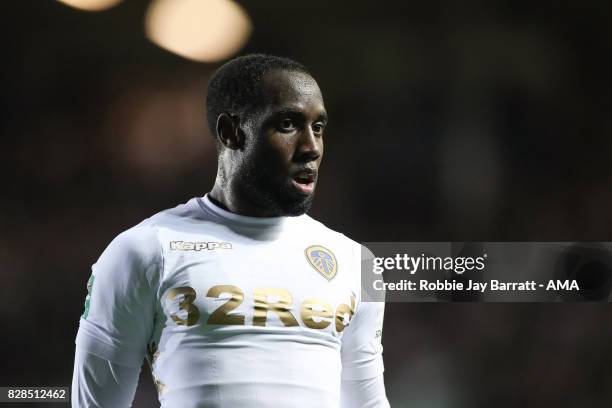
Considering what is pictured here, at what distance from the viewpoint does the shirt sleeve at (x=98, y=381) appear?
1759 millimetres

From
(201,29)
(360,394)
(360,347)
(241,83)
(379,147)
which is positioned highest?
(201,29)

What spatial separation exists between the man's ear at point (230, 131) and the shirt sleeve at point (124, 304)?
32 centimetres

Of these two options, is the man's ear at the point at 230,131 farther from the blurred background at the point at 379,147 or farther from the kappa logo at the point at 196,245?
Answer: the blurred background at the point at 379,147

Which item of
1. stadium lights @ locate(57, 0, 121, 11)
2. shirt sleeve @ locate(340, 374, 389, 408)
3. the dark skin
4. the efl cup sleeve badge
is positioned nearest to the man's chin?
the dark skin

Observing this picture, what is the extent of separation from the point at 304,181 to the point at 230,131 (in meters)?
0.23

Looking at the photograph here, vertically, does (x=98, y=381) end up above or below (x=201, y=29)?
below


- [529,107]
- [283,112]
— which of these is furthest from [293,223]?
[529,107]

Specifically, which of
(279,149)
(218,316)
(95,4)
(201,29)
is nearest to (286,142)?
(279,149)

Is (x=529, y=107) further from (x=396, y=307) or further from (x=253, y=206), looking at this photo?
(x=253, y=206)

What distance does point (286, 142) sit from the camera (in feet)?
6.05

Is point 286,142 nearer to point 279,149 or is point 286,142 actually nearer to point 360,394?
point 279,149

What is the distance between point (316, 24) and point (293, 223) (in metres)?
2.08

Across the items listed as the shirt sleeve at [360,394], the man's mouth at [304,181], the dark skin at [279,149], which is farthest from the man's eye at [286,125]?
the shirt sleeve at [360,394]

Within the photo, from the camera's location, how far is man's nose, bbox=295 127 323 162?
6.02 ft
